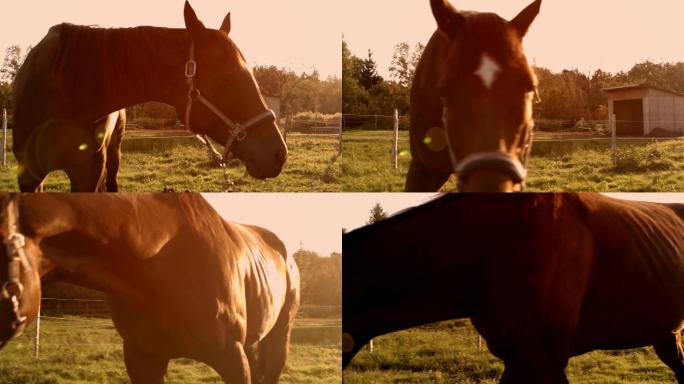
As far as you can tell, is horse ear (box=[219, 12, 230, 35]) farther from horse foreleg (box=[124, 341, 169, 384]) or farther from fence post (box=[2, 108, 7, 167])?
horse foreleg (box=[124, 341, 169, 384])

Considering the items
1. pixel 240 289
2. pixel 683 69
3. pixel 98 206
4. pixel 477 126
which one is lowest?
pixel 240 289

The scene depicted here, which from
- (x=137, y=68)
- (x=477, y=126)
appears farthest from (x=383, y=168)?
(x=137, y=68)

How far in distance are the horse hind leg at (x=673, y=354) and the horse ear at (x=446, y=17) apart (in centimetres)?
147

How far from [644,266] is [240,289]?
142 centimetres

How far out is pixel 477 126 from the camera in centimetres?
186

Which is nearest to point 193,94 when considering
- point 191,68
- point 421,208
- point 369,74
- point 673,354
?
point 191,68

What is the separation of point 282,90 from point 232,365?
0.92 metres

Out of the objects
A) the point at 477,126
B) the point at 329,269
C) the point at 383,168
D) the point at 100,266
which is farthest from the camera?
the point at 329,269

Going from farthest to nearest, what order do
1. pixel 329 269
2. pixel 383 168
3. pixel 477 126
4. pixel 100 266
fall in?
pixel 329 269 < pixel 383 168 < pixel 100 266 < pixel 477 126

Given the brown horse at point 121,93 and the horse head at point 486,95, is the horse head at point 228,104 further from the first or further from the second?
the horse head at point 486,95

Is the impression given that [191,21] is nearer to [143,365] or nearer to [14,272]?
[14,272]

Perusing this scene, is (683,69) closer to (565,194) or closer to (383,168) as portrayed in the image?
(565,194)

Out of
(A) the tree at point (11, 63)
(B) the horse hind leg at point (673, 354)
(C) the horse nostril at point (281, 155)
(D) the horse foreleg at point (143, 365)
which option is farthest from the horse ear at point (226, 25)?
(B) the horse hind leg at point (673, 354)

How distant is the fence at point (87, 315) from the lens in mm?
2381
